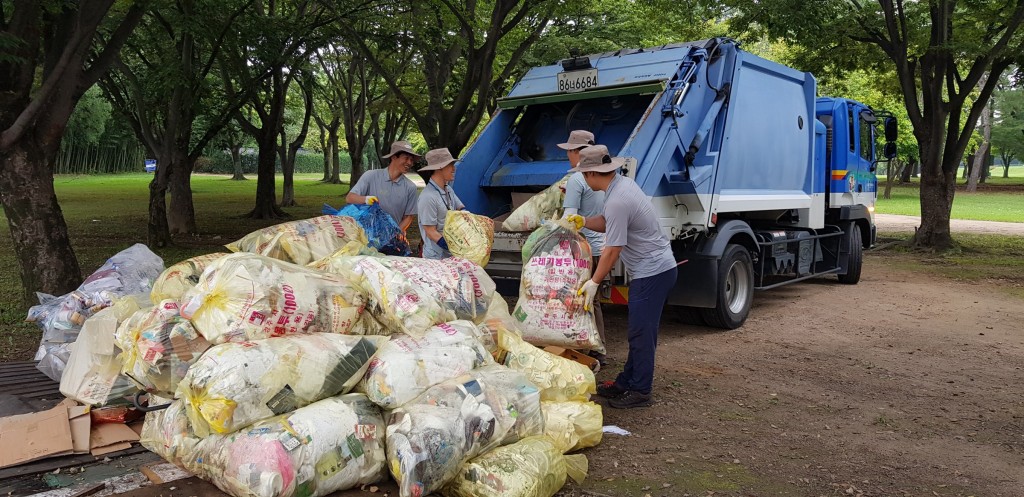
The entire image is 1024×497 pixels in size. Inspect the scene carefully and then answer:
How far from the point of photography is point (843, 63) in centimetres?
1459

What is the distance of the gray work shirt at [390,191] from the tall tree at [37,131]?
9.05ft

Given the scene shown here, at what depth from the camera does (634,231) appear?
15.3ft

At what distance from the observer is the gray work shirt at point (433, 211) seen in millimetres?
5465

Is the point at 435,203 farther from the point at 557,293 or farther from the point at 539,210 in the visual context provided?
the point at 557,293

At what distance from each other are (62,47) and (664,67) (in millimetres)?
5484

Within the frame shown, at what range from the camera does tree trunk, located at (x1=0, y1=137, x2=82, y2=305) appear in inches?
255

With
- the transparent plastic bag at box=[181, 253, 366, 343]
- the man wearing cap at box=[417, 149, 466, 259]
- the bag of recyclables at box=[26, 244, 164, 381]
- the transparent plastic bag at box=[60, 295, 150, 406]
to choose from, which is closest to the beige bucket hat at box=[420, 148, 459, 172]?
the man wearing cap at box=[417, 149, 466, 259]

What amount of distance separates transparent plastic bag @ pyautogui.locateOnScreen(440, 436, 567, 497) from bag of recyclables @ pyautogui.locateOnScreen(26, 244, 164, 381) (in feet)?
9.00

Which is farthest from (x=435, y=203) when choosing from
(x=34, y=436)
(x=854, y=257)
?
(x=854, y=257)

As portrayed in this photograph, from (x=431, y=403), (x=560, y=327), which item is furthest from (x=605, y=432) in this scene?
(x=431, y=403)

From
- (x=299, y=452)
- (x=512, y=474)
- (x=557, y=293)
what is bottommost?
(x=512, y=474)

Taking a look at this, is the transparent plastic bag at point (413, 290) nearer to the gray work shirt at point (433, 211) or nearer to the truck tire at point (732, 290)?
the gray work shirt at point (433, 211)

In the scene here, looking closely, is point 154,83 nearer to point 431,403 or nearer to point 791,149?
point 791,149

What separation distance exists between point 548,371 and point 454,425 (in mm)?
967
